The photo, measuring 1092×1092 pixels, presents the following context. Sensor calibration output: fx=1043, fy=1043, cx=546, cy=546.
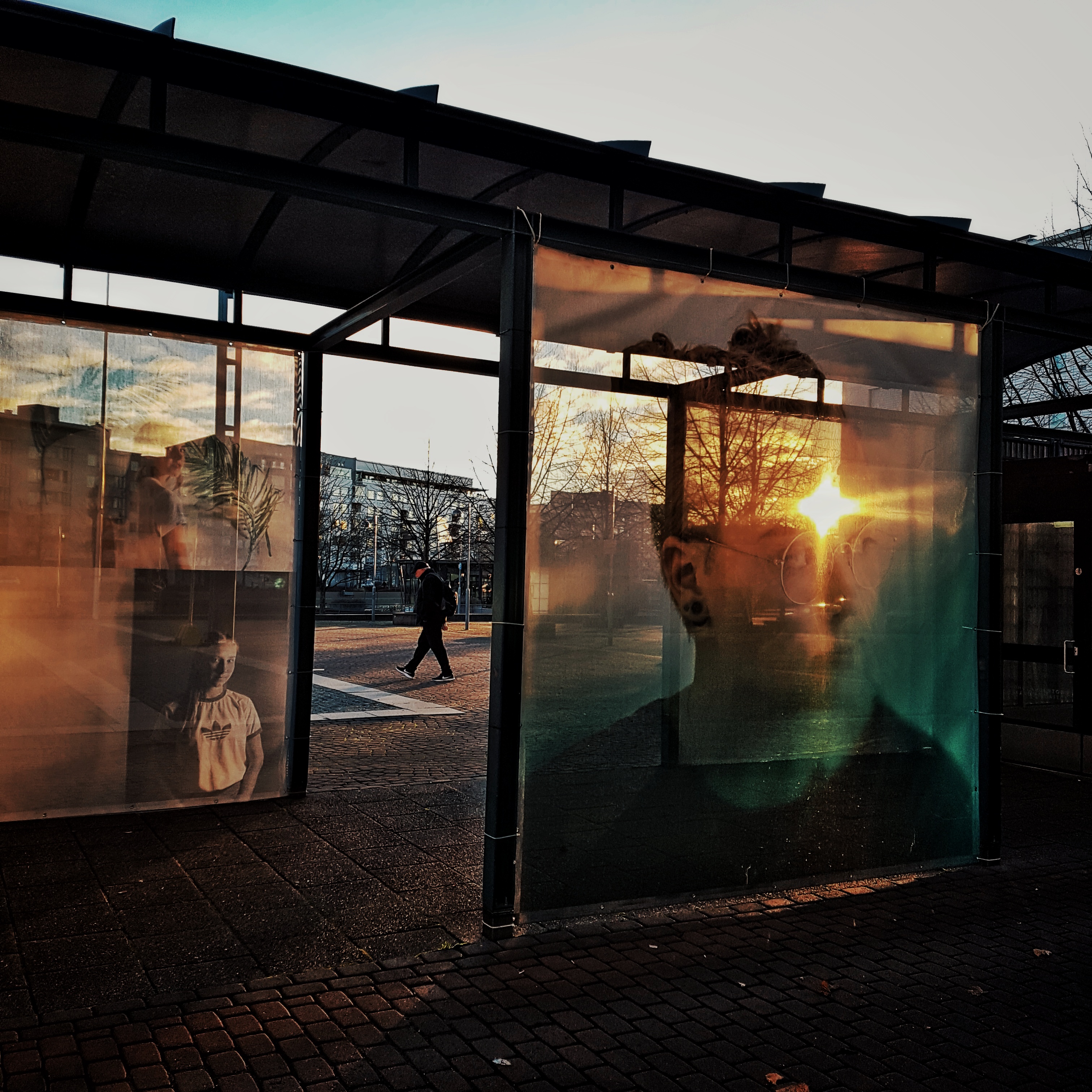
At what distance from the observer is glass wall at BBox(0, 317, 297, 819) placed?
682 cm

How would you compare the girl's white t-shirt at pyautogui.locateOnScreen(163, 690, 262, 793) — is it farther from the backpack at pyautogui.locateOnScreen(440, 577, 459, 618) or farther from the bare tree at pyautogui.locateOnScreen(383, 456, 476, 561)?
the bare tree at pyautogui.locateOnScreen(383, 456, 476, 561)

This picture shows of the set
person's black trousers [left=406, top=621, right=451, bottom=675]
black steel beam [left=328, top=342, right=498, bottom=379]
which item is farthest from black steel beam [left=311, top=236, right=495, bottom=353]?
person's black trousers [left=406, top=621, right=451, bottom=675]

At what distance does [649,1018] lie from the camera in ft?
13.5

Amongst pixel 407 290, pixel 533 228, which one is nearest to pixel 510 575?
pixel 533 228

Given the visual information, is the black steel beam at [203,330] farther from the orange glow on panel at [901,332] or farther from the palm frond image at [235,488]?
the orange glow on panel at [901,332]

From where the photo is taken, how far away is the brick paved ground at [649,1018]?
3602 millimetres

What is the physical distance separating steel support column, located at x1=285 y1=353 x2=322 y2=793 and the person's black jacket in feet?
31.0

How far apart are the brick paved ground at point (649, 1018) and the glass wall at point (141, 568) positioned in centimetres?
328

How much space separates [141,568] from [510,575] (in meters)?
3.35

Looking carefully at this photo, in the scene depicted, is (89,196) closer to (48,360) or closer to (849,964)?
(48,360)

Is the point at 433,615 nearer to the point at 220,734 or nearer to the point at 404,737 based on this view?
the point at 404,737

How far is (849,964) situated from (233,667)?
475 cm

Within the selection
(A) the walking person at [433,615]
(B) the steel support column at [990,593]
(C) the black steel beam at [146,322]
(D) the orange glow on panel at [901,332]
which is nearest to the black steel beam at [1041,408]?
(B) the steel support column at [990,593]

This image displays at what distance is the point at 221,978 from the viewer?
4.36 meters
